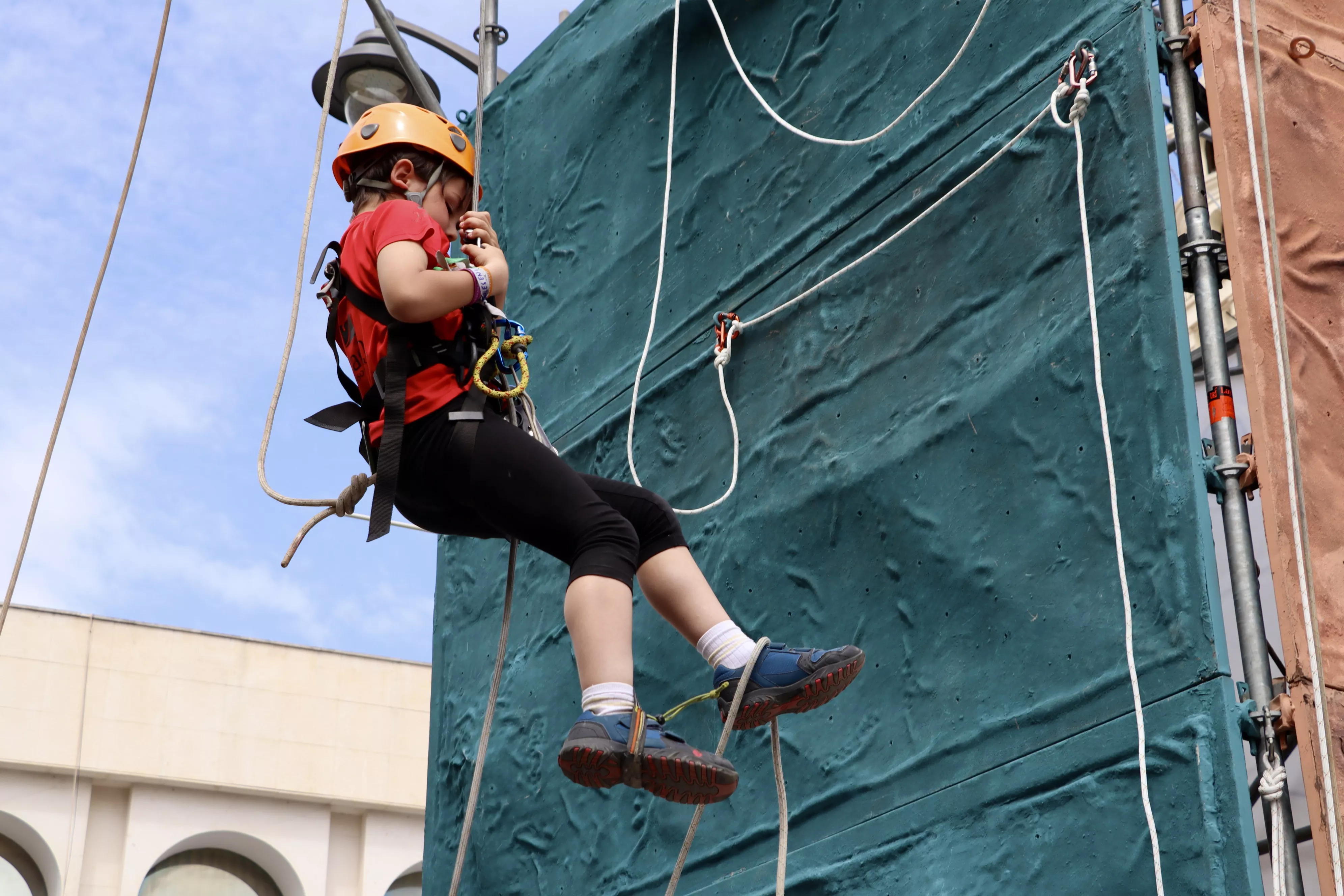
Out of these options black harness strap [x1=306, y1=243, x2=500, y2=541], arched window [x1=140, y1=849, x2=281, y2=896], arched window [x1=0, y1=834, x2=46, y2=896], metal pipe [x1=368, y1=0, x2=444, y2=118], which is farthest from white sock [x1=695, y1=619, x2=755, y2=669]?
arched window [x1=0, y1=834, x2=46, y2=896]

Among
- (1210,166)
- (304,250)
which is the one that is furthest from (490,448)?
(1210,166)

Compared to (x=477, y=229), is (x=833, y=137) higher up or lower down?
higher up

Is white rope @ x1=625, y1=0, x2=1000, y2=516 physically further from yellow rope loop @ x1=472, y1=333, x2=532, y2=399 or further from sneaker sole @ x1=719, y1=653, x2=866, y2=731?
sneaker sole @ x1=719, y1=653, x2=866, y2=731

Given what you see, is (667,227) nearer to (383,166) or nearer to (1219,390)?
(383,166)

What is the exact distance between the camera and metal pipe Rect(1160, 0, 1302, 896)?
14.1 feet

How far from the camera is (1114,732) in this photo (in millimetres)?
4559

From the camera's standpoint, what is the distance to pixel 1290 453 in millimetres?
4410

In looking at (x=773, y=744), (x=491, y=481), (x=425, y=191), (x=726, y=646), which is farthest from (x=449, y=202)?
(x=773, y=744)

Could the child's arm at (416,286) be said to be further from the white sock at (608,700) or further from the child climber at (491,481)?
the white sock at (608,700)

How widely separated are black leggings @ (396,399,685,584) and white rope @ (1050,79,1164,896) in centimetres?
116

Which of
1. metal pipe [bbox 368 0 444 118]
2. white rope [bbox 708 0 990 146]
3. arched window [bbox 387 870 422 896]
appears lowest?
white rope [bbox 708 0 990 146]

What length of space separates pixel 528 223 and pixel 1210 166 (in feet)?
24.6

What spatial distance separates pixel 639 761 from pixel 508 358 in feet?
4.00

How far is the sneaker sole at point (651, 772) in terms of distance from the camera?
3953 millimetres
